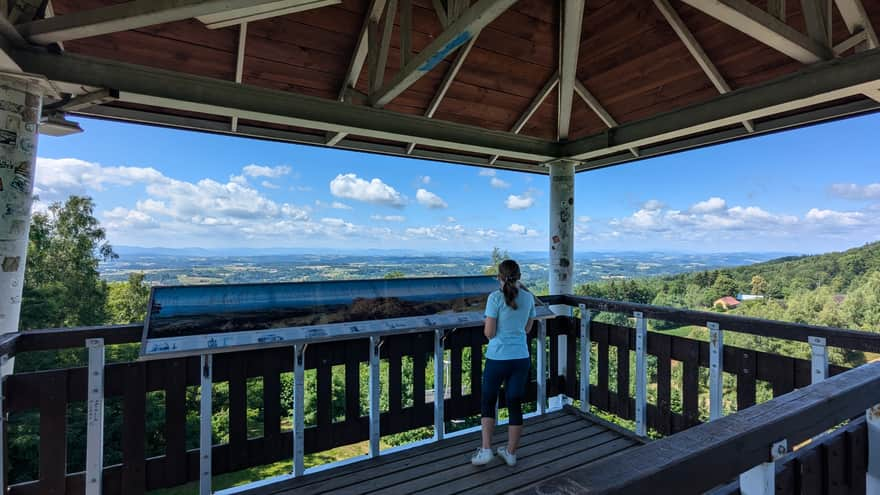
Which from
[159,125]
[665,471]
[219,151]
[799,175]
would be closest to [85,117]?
[159,125]

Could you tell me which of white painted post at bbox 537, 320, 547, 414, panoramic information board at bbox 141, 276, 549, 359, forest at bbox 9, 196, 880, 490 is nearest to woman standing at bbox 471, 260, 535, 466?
panoramic information board at bbox 141, 276, 549, 359

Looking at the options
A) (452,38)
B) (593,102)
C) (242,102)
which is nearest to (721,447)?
(452,38)

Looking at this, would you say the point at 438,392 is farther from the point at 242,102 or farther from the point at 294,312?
the point at 242,102

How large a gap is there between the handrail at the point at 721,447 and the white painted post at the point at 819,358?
1321 mm

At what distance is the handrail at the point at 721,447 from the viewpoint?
0.60 metres

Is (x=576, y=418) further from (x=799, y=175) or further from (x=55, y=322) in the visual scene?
(x=799, y=175)

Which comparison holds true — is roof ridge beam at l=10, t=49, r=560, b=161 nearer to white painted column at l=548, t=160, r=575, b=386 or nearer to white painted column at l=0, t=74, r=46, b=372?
white painted column at l=0, t=74, r=46, b=372

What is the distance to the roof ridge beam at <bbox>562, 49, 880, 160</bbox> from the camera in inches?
95.7

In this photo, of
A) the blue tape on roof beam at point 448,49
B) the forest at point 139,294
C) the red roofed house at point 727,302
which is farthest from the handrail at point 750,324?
the red roofed house at point 727,302

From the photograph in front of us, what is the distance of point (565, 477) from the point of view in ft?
1.98

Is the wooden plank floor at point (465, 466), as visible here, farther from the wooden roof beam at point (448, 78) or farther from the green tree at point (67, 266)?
the green tree at point (67, 266)

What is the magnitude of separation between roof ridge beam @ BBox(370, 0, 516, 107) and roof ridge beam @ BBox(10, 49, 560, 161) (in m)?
0.43

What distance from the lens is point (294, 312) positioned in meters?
2.47

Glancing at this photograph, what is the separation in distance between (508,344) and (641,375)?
4.47 ft
